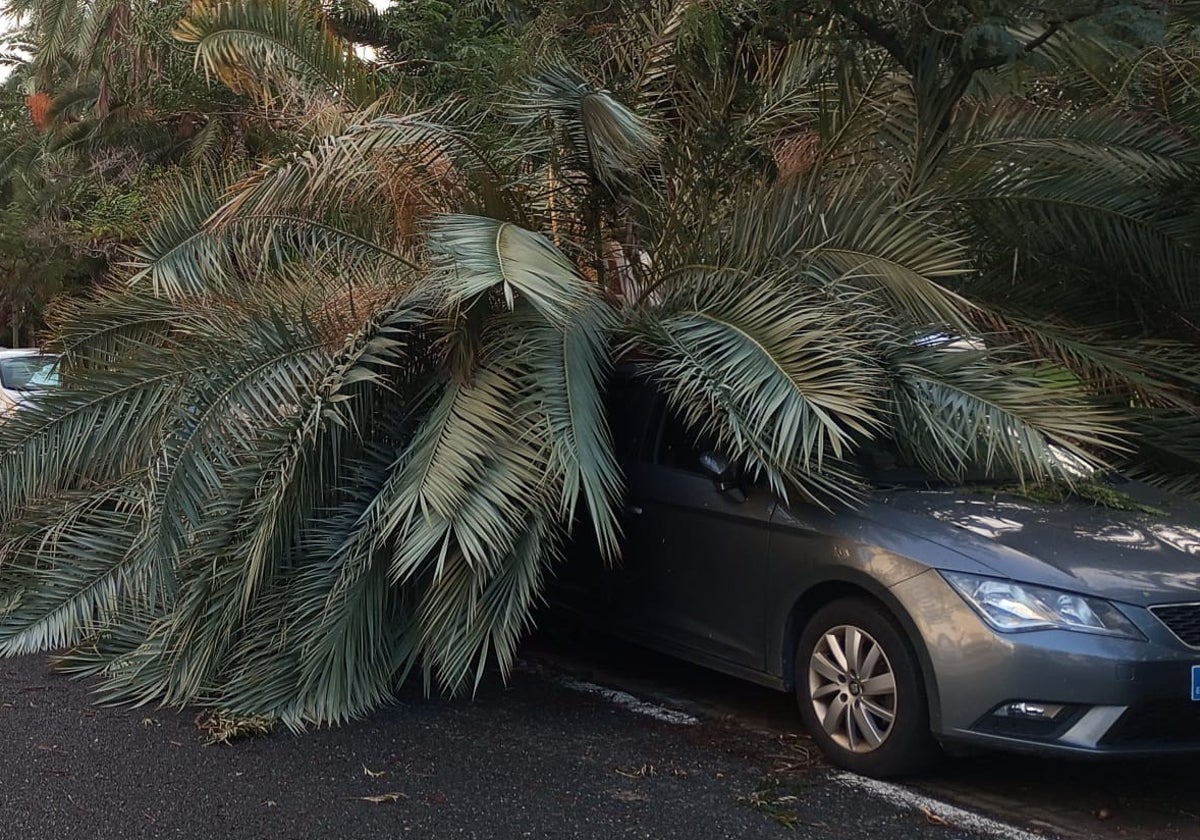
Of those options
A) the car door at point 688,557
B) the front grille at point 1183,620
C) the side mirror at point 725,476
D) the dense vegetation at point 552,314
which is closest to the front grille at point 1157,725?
the front grille at point 1183,620

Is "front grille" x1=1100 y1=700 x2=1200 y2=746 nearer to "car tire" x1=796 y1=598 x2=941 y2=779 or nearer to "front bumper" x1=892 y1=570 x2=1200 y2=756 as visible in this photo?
"front bumper" x1=892 y1=570 x2=1200 y2=756

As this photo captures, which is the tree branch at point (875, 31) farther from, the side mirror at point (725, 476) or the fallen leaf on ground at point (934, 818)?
the fallen leaf on ground at point (934, 818)

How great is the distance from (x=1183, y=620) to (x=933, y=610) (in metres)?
0.82

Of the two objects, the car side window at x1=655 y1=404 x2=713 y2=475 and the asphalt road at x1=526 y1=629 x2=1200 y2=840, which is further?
the car side window at x1=655 y1=404 x2=713 y2=475

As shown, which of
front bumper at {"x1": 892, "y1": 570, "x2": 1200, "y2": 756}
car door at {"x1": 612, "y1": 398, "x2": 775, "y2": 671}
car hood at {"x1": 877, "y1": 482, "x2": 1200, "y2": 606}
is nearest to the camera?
front bumper at {"x1": 892, "y1": 570, "x2": 1200, "y2": 756}

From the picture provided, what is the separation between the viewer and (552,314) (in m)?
5.02

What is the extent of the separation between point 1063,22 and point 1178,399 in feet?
6.98

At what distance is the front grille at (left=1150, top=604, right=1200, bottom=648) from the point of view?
424cm

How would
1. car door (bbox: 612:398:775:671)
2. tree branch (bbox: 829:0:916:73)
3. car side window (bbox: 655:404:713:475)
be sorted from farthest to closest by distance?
tree branch (bbox: 829:0:916:73) < car side window (bbox: 655:404:713:475) < car door (bbox: 612:398:775:671)

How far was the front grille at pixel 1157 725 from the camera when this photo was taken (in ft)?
13.6

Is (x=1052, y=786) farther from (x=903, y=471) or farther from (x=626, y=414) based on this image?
(x=626, y=414)

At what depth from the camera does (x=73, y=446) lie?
6.08 metres

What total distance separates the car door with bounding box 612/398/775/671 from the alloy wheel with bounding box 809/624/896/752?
1.09 ft

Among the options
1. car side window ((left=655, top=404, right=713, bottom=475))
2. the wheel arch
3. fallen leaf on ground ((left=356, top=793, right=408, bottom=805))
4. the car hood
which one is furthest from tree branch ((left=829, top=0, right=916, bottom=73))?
fallen leaf on ground ((left=356, top=793, right=408, bottom=805))
